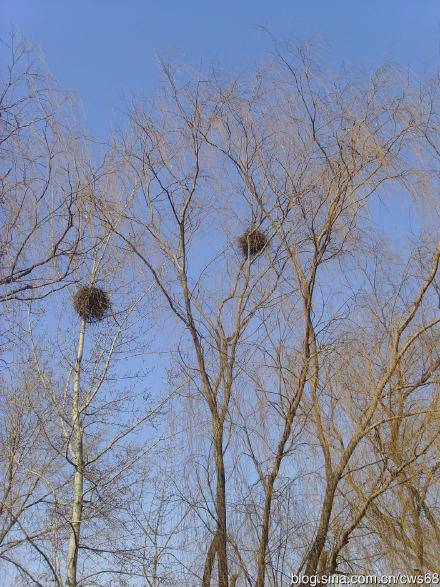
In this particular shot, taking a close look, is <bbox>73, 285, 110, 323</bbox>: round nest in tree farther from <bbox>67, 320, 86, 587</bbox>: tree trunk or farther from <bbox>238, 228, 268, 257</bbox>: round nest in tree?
<bbox>238, 228, 268, 257</bbox>: round nest in tree

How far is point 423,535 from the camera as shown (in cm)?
488

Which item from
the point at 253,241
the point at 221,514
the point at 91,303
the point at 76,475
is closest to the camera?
the point at 221,514

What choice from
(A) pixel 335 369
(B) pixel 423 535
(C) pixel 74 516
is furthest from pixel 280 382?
(C) pixel 74 516

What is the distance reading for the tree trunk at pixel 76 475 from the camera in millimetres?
7043

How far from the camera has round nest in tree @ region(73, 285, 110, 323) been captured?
262 inches

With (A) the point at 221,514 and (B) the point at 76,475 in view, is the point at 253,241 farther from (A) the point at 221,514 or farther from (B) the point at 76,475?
(B) the point at 76,475

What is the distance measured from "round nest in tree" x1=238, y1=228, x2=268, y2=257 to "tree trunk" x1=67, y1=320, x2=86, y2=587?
2.75m

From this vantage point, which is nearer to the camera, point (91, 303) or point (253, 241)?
point (253, 241)

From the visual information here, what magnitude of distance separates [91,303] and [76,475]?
237 cm

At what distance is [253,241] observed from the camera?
5.35 metres

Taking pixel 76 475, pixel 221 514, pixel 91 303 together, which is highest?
pixel 91 303

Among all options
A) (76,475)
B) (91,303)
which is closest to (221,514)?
(91,303)

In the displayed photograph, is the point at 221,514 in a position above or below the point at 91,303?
below

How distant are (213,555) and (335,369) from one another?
152 cm
